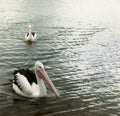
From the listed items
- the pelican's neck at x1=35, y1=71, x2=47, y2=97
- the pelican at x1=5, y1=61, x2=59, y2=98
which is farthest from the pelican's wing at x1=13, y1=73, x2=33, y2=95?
the pelican's neck at x1=35, y1=71, x2=47, y2=97

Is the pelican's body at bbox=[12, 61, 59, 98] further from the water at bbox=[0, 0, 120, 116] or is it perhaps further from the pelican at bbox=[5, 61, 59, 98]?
the water at bbox=[0, 0, 120, 116]

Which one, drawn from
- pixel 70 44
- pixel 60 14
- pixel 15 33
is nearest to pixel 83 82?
pixel 70 44

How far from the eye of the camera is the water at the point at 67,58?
8.86 m

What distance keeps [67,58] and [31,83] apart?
12.9ft

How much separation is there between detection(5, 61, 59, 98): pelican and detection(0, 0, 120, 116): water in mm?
243

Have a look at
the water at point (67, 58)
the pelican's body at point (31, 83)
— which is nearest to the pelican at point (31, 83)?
the pelican's body at point (31, 83)

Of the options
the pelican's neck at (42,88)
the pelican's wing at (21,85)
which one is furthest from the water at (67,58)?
the pelican's wing at (21,85)

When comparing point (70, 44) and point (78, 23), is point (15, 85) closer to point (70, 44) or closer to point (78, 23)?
point (70, 44)

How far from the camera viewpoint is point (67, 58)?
1333 centimetres

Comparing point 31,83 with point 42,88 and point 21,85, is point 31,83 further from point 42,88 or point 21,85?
point 42,88

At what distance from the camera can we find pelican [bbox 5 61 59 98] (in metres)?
9.32

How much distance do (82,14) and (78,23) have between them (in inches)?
178

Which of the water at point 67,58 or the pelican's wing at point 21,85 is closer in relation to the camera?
the water at point 67,58

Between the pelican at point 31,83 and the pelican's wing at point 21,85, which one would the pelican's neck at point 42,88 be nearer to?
the pelican at point 31,83
